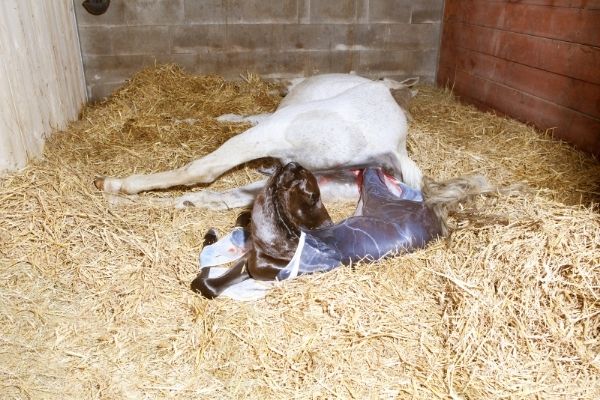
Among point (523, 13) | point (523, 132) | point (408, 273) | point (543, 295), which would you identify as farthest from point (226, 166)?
point (523, 13)

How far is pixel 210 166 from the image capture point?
A: 258 cm

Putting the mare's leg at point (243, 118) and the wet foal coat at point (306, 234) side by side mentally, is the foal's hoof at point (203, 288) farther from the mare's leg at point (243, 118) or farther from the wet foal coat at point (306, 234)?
the mare's leg at point (243, 118)

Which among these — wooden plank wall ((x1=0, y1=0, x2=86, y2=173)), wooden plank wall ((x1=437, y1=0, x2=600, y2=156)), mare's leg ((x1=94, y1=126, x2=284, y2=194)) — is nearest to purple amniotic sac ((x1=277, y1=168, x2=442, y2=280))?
mare's leg ((x1=94, y1=126, x2=284, y2=194))

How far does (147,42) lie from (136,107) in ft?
3.18

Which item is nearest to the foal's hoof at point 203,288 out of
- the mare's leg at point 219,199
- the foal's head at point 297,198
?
the foal's head at point 297,198

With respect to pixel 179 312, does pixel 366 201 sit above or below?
above

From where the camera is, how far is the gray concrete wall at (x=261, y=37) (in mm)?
4469

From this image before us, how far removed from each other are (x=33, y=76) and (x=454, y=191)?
104 inches

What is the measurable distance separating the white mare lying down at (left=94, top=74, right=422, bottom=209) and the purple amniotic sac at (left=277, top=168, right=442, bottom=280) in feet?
1.08

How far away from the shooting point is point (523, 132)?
3.70m

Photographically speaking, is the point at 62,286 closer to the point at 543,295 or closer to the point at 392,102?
the point at 543,295

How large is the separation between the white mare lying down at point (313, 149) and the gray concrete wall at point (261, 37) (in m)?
2.34

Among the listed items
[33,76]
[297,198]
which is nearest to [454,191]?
[297,198]

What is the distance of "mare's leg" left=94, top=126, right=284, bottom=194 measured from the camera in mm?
2541
